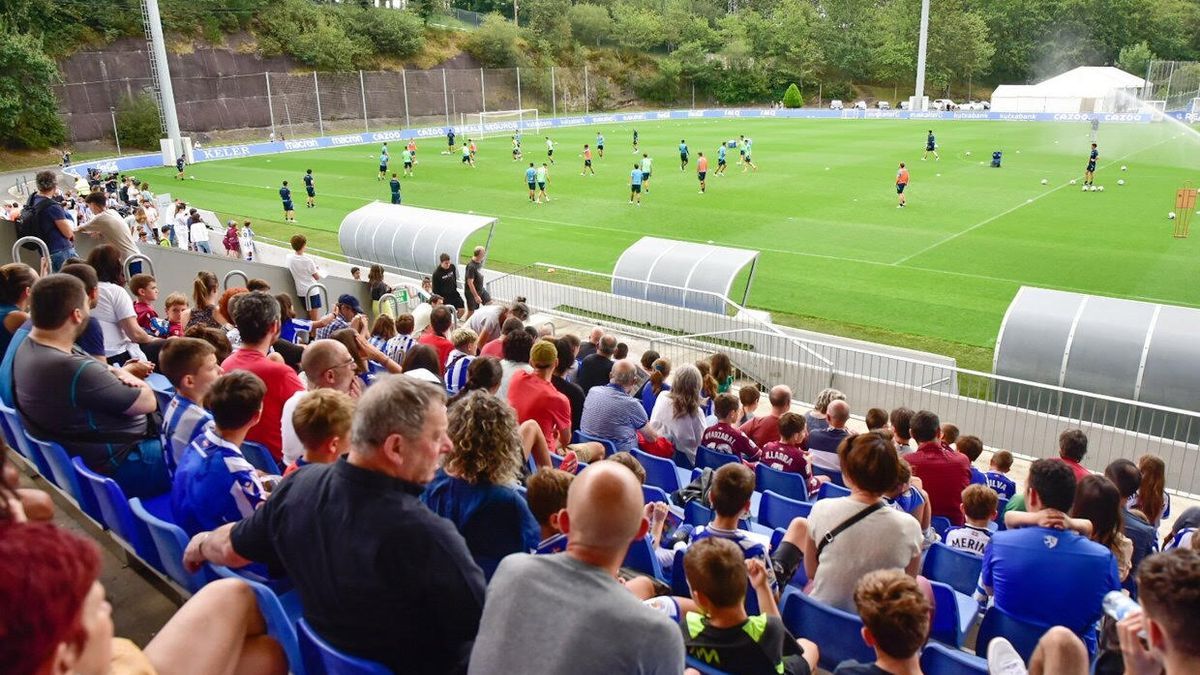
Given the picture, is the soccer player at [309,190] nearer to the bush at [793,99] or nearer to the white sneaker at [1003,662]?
the white sneaker at [1003,662]

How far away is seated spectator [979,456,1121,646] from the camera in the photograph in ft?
15.1

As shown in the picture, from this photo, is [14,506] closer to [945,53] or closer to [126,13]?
[126,13]

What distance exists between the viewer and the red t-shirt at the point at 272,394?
20.1 ft

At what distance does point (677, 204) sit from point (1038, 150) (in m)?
23.3

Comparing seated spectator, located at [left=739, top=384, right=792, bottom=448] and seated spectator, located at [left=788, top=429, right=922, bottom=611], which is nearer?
seated spectator, located at [left=788, top=429, right=922, bottom=611]

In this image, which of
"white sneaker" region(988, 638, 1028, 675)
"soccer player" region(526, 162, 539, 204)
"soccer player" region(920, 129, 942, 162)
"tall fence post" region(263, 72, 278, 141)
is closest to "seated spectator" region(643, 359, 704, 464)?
"white sneaker" region(988, 638, 1028, 675)

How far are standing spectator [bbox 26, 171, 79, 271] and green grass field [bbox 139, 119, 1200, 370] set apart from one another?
1203cm

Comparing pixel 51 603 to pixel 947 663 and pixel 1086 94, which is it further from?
pixel 1086 94

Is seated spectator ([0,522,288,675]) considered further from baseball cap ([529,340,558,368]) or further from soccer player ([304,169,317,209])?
soccer player ([304,169,317,209])

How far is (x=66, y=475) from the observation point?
534 centimetres

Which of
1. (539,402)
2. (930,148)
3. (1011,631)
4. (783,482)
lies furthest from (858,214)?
(1011,631)

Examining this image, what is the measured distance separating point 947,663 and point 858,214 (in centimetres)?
2486

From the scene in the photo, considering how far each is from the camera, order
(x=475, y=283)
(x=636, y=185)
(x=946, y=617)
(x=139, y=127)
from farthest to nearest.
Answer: (x=139, y=127) → (x=636, y=185) → (x=475, y=283) → (x=946, y=617)

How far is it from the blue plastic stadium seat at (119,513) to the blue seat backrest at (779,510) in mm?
3876
